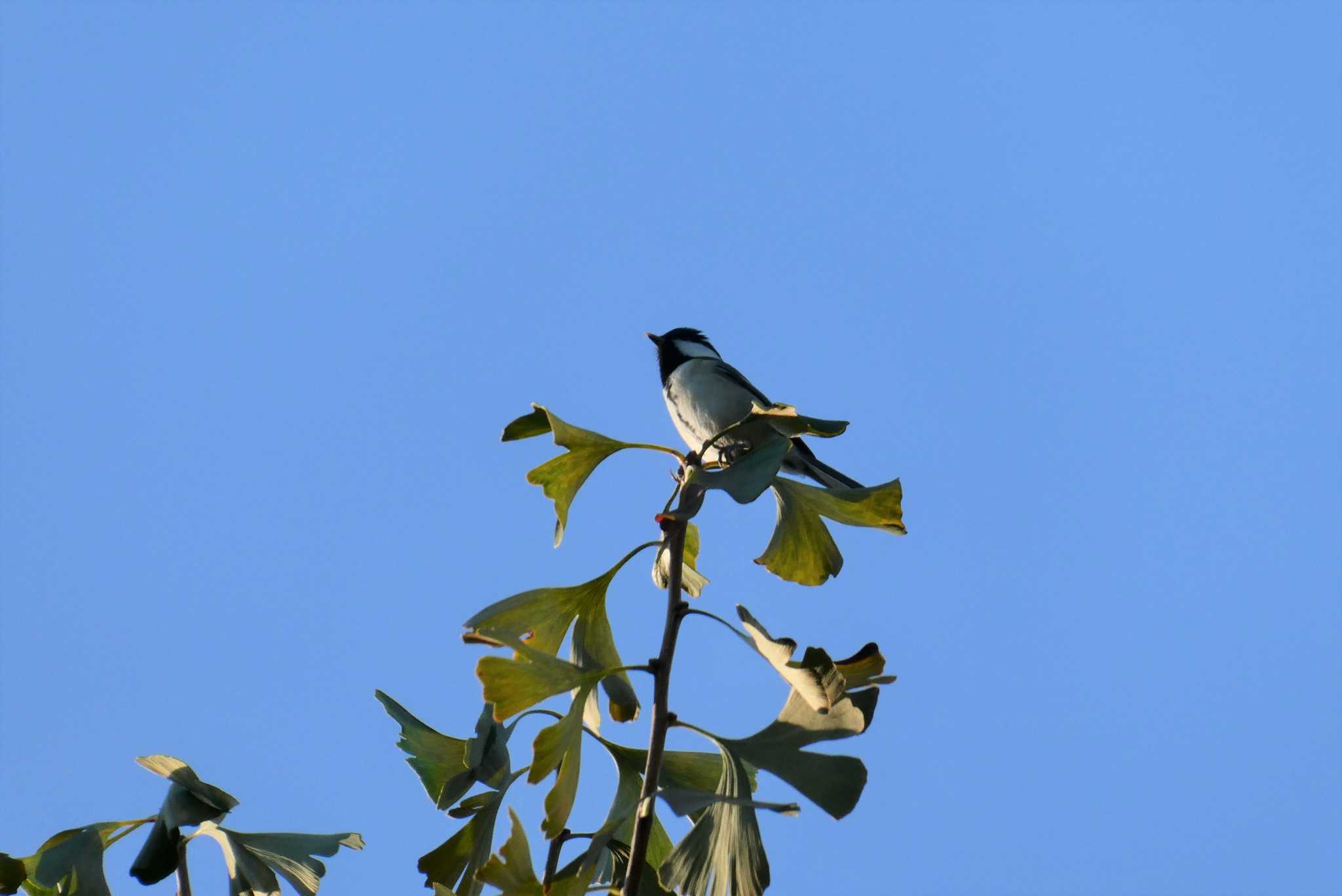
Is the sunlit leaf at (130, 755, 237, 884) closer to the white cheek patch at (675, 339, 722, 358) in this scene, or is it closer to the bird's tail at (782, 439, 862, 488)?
the bird's tail at (782, 439, 862, 488)

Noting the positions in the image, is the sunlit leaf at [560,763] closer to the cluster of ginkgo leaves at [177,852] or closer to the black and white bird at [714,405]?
the cluster of ginkgo leaves at [177,852]

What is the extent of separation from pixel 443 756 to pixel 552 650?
34 cm

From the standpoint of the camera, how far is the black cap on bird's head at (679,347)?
6730mm

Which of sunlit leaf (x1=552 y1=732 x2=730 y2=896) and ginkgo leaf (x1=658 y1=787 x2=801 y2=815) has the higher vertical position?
sunlit leaf (x1=552 y1=732 x2=730 y2=896)

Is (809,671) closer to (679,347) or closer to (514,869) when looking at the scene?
(514,869)

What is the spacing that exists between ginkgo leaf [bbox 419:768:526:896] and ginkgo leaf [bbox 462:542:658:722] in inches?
11.3

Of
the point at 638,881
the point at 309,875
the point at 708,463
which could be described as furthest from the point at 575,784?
the point at 708,463

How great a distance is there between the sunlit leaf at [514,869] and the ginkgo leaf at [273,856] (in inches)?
19.5

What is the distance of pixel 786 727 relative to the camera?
248 cm

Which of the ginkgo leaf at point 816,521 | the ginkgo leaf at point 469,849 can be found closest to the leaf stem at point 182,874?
the ginkgo leaf at point 469,849

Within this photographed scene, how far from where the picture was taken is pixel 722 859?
2383 millimetres

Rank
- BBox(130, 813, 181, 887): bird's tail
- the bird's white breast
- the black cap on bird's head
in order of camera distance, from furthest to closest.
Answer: the black cap on bird's head → the bird's white breast → BBox(130, 813, 181, 887): bird's tail

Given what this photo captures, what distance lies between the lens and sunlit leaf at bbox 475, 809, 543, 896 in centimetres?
234

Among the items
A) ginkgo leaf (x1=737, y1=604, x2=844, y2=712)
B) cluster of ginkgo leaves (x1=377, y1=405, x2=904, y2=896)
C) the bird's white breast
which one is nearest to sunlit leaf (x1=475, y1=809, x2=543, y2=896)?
cluster of ginkgo leaves (x1=377, y1=405, x2=904, y2=896)
